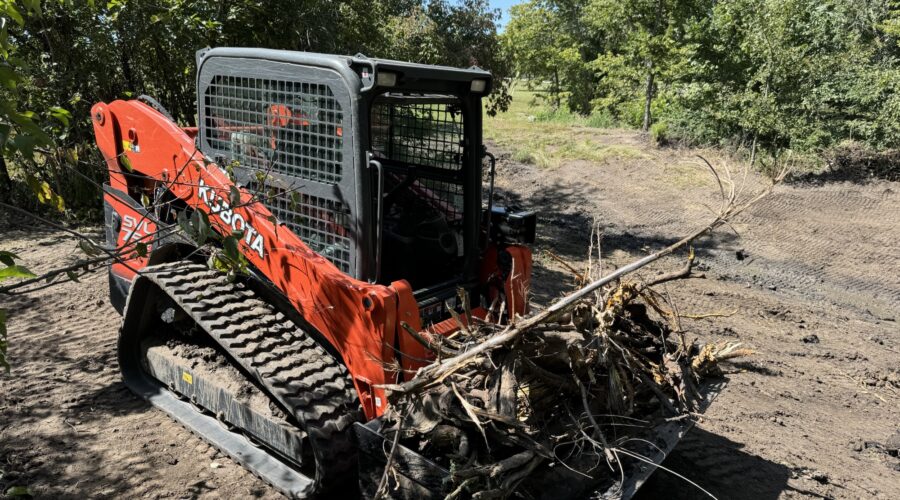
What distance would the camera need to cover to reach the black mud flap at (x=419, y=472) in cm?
276

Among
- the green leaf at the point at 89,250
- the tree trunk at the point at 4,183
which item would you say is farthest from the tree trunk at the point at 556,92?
the green leaf at the point at 89,250

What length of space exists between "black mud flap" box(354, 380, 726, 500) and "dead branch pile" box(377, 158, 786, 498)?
0.04m

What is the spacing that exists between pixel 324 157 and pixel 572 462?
1.87m

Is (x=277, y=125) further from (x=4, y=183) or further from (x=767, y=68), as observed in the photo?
(x=767, y=68)

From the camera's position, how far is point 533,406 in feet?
10.2

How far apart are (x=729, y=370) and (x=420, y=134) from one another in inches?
123

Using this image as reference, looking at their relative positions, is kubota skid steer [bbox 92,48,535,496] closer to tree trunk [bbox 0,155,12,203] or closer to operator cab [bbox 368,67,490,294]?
operator cab [bbox 368,67,490,294]

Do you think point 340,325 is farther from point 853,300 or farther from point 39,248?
point 853,300

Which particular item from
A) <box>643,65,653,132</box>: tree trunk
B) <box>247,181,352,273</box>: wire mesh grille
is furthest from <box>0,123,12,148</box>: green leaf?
<box>643,65,653,132</box>: tree trunk

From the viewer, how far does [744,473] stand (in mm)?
4160

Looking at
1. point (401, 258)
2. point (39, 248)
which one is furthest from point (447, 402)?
point (39, 248)

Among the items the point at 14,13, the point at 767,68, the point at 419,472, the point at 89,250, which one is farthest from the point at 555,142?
the point at 14,13

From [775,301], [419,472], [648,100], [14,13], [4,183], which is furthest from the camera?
[648,100]

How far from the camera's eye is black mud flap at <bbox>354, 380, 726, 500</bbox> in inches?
109
